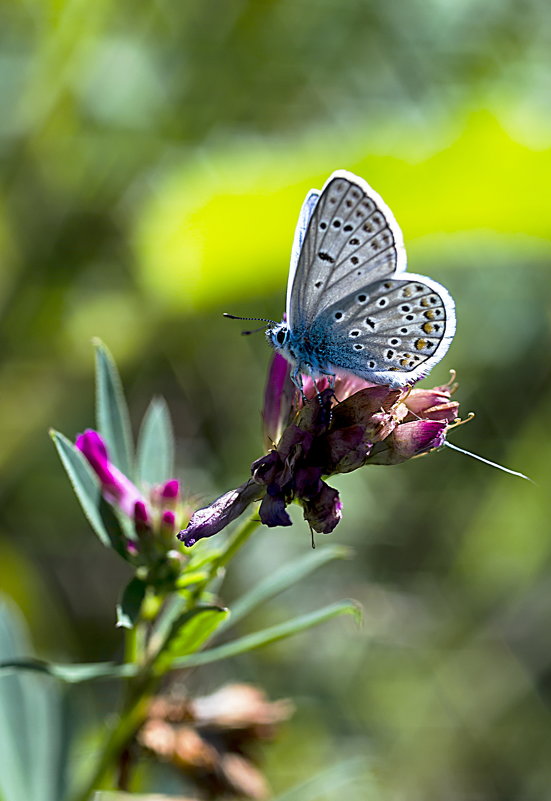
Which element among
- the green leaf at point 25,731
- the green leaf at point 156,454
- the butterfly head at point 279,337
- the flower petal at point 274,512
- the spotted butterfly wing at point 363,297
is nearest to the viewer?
the flower petal at point 274,512

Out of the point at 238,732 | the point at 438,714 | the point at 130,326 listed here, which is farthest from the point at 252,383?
the point at 238,732

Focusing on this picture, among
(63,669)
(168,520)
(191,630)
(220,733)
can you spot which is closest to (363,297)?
(168,520)

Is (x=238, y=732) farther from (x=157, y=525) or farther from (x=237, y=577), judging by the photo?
(x=237, y=577)

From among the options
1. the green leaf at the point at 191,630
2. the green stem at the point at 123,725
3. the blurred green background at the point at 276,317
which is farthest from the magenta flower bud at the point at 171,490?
A: the blurred green background at the point at 276,317

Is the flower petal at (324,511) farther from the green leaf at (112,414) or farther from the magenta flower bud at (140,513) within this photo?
the green leaf at (112,414)

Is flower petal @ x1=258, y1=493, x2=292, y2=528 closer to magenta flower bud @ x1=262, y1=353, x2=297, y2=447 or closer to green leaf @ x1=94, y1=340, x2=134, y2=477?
magenta flower bud @ x1=262, y1=353, x2=297, y2=447

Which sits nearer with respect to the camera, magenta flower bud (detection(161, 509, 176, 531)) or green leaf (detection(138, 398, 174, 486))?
magenta flower bud (detection(161, 509, 176, 531))

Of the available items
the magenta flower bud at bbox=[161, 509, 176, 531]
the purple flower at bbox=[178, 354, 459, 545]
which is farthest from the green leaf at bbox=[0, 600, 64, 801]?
the purple flower at bbox=[178, 354, 459, 545]
